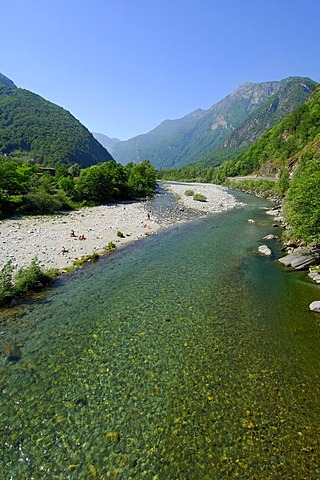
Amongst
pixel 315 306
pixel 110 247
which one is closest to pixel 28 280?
pixel 110 247

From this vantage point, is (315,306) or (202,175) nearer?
(315,306)

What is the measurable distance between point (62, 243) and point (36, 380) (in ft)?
62.4

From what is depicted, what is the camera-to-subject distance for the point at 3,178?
47.4m

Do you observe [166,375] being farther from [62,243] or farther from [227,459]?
[62,243]

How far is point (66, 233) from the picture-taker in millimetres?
32594

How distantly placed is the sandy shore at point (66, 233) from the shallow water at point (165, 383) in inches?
224

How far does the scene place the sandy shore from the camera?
2448 centimetres

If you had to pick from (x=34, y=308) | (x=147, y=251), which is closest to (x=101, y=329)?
(x=34, y=308)

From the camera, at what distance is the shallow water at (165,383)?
26.4 ft

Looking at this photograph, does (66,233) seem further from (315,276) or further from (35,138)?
(35,138)

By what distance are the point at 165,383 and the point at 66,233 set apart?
25753 mm

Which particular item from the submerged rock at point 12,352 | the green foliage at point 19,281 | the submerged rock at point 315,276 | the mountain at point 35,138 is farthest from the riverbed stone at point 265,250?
the mountain at point 35,138

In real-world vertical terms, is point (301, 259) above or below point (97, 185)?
below

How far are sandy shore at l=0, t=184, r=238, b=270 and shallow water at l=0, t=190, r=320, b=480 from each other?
568 cm
